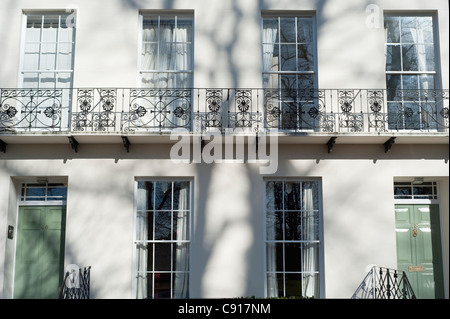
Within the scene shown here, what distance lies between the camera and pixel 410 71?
1569 cm

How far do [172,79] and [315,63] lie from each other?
3157 mm

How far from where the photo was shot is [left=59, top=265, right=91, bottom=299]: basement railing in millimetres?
14078

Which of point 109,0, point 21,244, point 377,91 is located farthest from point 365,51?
Answer: point 21,244

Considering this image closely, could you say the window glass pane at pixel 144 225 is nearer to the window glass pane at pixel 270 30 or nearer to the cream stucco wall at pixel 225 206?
the cream stucco wall at pixel 225 206

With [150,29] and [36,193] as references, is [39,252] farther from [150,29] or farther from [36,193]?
[150,29]

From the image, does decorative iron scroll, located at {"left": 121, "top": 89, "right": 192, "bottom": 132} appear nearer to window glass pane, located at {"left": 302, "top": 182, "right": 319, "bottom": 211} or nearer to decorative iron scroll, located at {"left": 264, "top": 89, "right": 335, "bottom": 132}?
decorative iron scroll, located at {"left": 264, "top": 89, "right": 335, "bottom": 132}

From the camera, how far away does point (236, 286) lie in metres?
14.6

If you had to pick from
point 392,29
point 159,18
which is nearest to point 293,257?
point 392,29

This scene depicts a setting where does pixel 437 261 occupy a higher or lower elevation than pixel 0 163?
lower

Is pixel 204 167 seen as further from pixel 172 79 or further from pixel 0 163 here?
pixel 0 163

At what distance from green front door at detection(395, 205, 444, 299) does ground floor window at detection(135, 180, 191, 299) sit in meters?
4.59

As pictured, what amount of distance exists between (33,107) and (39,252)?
3106 millimetres

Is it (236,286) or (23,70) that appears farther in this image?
(23,70)

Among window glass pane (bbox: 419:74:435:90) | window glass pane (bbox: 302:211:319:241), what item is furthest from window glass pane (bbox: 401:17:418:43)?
window glass pane (bbox: 302:211:319:241)
